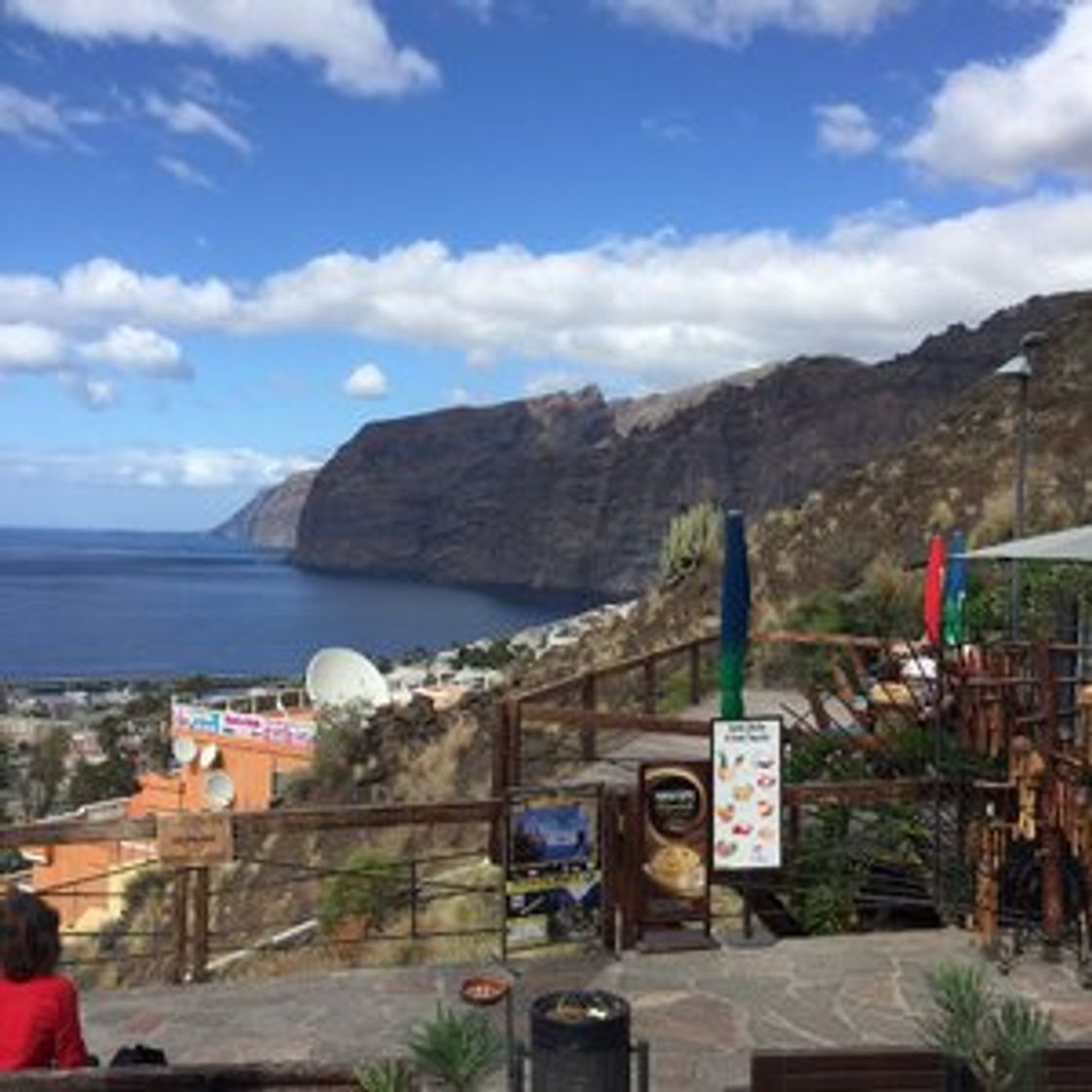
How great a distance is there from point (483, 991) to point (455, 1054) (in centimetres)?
283

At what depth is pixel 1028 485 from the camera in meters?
21.7

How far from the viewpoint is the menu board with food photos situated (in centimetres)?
742

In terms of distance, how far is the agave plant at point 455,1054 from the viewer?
12.3 ft

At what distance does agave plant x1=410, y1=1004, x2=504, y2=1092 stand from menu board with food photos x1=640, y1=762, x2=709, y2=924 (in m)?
3.62

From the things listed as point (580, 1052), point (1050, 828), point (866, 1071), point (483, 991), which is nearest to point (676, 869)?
point (483, 991)

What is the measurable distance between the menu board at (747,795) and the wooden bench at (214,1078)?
12.2ft

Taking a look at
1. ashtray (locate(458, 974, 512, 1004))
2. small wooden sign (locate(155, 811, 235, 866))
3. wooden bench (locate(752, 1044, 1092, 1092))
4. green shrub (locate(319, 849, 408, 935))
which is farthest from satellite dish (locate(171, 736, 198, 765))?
wooden bench (locate(752, 1044, 1092, 1092))

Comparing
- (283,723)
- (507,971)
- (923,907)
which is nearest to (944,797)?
(923,907)

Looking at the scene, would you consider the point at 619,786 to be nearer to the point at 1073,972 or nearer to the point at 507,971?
the point at 507,971

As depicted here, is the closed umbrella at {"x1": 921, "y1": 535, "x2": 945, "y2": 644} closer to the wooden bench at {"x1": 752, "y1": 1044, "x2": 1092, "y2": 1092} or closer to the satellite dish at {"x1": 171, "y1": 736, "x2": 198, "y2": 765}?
the wooden bench at {"x1": 752, "y1": 1044, "x2": 1092, "y2": 1092}

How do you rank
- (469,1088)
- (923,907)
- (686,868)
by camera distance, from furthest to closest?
(923,907) → (686,868) → (469,1088)

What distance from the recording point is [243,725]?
36.2 m

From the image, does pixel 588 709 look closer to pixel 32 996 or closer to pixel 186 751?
pixel 32 996

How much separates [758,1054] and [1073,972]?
143 inches
